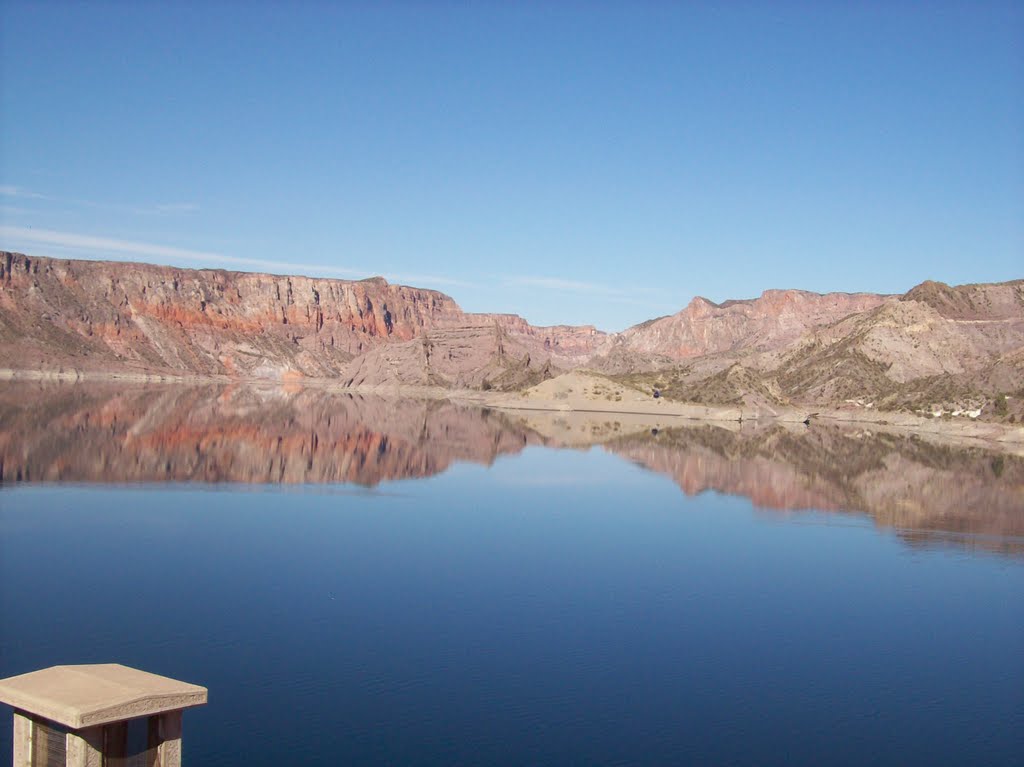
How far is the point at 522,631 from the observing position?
834 inches

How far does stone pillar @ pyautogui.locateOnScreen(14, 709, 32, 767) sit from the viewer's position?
8.55 m

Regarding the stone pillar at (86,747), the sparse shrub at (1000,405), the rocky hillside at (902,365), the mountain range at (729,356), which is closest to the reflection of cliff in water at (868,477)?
the sparse shrub at (1000,405)

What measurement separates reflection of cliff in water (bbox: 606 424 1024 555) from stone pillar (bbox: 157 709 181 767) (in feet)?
99.3

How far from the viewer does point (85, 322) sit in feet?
617

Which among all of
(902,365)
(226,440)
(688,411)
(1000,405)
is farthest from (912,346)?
(226,440)

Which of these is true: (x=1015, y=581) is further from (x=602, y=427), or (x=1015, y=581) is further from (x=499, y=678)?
(x=602, y=427)

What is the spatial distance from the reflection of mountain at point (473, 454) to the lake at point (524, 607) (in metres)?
0.50

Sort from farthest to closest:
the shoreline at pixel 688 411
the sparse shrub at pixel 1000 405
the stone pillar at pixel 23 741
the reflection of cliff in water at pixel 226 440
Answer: the sparse shrub at pixel 1000 405, the shoreline at pixel 688 411, the reflection of cliff in water at pixel 226 440, the stone pillar at pixel 23 741

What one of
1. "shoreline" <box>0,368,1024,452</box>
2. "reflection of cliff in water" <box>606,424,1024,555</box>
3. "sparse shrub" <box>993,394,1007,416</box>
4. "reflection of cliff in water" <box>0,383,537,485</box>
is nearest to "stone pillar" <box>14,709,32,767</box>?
"reflection of cliff in water" <box>606,424,1024,555</box>

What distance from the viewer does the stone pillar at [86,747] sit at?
8195 millimetres

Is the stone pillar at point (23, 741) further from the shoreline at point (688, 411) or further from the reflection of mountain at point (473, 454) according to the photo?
the shoreline at point (688, 411)

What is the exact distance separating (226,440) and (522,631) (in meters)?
44.9

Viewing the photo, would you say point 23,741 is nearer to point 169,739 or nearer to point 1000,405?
point 169,739

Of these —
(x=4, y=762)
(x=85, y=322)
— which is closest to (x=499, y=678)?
(x=4, y=762)
